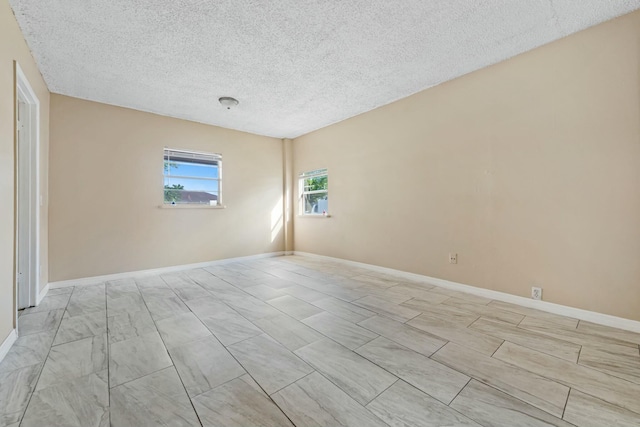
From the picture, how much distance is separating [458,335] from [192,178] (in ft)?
14.9

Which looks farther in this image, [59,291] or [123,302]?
[59,291]

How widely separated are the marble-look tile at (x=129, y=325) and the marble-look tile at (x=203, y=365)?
523 mm

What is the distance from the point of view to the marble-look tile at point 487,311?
2322mm

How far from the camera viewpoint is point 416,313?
8.07ft

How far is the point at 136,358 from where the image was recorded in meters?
1.75

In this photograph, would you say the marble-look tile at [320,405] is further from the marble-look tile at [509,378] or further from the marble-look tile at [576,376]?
the marble-look tile at [576,376]

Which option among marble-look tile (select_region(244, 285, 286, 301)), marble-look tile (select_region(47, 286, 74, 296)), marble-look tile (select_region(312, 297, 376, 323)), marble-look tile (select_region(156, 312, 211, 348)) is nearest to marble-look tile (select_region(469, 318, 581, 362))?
marble-look tile (select_region(312, 297, 376, 323))

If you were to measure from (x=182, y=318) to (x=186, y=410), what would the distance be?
1.28 meters

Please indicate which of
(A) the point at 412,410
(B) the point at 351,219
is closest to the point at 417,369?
(A) the point at 412,410

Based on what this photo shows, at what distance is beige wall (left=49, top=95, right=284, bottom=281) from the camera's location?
11.3 ft

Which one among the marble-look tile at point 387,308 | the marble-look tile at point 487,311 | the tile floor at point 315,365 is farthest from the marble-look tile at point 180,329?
the marble-look tile at point 487,311

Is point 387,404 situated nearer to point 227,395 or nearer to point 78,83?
point 227,395

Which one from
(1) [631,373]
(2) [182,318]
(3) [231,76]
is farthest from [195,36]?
(1) [631,373]

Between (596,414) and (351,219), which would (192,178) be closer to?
(351,219)
